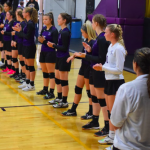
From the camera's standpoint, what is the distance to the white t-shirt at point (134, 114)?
2340 millimetres

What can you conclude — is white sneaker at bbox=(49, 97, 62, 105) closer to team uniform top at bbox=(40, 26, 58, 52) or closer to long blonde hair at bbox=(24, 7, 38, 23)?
team uniform top at bbox=(40, 26, 58, 52)

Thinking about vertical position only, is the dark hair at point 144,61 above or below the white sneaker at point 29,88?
above

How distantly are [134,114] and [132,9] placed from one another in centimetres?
996

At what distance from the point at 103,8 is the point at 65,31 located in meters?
6.80

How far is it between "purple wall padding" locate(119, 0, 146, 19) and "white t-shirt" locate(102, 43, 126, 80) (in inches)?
312

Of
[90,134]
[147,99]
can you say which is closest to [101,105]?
[90,134]

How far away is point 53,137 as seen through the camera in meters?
4.47

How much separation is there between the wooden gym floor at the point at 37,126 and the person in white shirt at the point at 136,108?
180cm

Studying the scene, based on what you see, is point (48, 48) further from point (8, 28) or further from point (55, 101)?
point (8, 28)

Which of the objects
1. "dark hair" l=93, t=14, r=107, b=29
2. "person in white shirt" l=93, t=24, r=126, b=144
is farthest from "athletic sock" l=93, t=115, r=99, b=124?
"dark hair" l=93, t=14, r=107, b=29

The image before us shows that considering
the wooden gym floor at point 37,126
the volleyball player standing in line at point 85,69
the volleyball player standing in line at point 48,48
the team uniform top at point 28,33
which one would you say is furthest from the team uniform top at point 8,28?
the volleyball player standing in line at point 85,69

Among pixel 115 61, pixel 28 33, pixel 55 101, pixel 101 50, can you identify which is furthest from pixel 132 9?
pixel 115 61

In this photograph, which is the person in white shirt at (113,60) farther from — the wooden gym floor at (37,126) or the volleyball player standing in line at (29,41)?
the volleyball player standing in line at (29,41)

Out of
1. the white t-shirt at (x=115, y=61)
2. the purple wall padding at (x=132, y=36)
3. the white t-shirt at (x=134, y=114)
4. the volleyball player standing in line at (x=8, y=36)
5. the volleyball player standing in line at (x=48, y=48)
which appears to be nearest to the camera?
the white t-shirt at (x=134, y=114)
